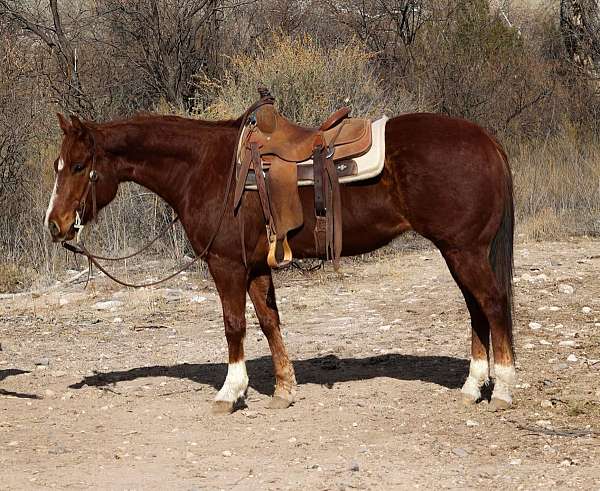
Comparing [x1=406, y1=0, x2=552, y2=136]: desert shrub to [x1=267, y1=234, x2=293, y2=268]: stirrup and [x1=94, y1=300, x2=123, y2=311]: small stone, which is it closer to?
[x1=94, y1=300, x2=123, y2=311]: small stone

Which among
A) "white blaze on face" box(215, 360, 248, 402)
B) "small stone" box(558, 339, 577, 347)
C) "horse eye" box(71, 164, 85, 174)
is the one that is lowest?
"small stone" box(558, 339, 577, 347)

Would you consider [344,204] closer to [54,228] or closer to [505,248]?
[505,248]

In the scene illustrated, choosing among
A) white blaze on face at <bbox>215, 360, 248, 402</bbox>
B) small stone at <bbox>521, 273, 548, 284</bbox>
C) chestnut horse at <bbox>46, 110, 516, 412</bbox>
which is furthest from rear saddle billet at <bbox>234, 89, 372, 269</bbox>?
small stone at <bbox>521, 273, 548, 284</bbox>

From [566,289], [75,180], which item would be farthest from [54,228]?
[566,289]

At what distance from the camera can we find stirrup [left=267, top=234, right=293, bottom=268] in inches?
240

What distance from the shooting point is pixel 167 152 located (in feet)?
20.9

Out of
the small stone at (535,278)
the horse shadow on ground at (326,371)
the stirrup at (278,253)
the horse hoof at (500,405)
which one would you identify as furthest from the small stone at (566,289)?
the stirrup at (278,253)

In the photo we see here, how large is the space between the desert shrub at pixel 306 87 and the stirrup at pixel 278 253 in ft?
22.9

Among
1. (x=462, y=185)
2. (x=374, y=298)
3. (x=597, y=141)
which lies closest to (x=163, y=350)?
(x=374, y=298)

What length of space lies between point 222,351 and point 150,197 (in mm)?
4945

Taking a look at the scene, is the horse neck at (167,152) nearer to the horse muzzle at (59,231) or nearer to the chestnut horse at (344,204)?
the chestnut horse at (344,204)

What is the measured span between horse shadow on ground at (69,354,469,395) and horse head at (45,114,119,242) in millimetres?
1509

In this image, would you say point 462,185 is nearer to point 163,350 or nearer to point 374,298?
point 163,350

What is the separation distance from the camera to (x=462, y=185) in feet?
19.4
